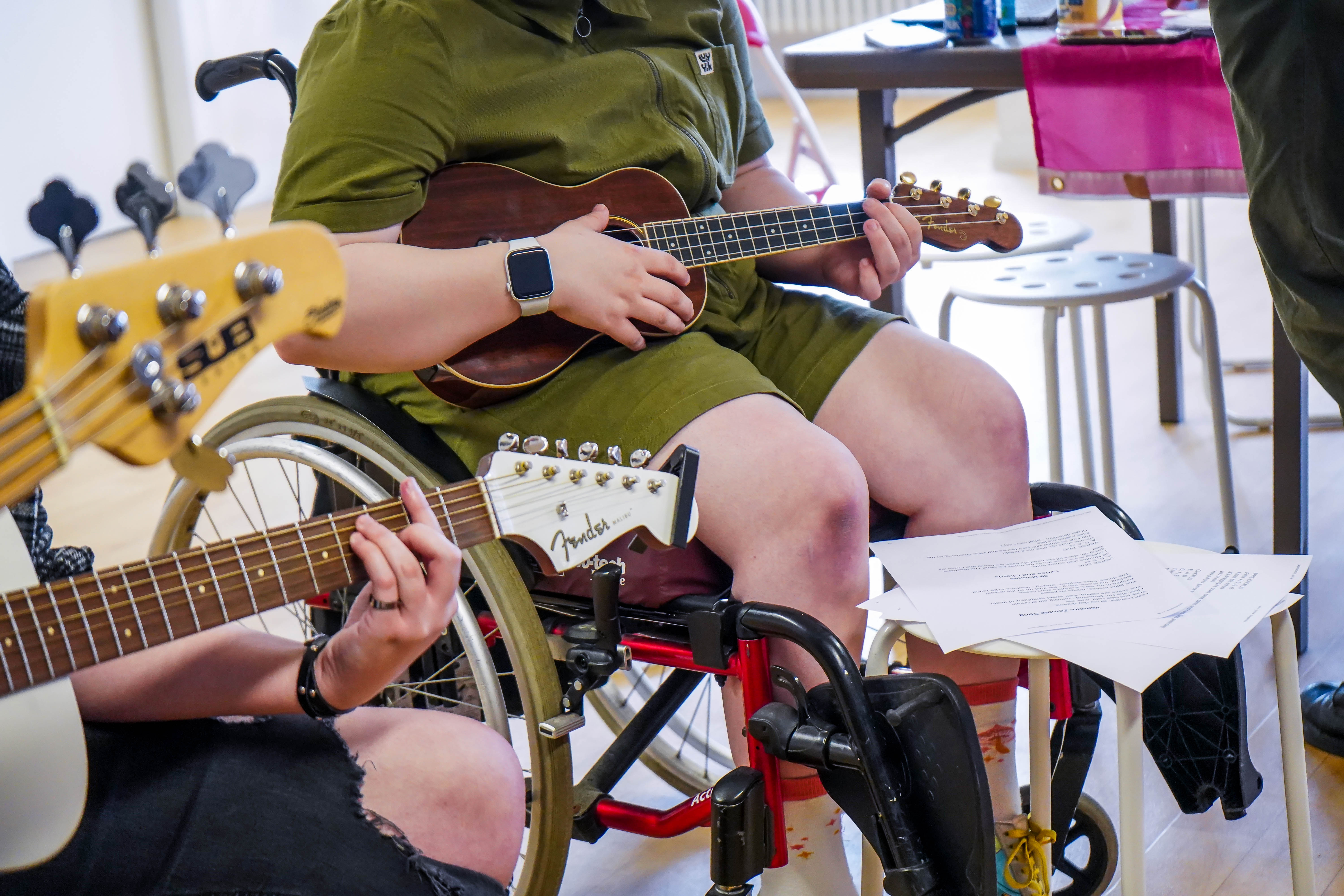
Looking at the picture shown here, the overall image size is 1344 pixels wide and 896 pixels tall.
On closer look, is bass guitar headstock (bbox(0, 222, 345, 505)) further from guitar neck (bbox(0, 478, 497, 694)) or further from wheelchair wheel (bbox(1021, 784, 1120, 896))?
wheelchair wheel (bbox(1021, 784, 1120, 896))

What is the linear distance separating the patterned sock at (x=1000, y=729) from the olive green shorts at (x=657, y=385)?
0.31 m

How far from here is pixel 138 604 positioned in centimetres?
81

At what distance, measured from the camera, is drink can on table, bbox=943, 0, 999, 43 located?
1.83 meters

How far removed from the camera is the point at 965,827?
961mm

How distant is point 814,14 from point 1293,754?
5982 millimetres

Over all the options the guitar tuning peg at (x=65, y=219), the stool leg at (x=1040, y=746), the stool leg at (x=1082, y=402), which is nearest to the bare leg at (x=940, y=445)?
the stool leg at (x=1040, y=746)

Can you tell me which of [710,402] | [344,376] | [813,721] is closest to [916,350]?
[710,402]

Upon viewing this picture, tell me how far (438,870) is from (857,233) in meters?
0.76

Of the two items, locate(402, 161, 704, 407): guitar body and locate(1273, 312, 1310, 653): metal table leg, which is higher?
locate(402, 161, 704, 407): guitar body

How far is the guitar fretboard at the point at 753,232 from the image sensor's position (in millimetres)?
1257

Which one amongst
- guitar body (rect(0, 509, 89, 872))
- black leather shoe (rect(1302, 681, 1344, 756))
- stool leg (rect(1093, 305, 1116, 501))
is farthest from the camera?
stool leg (rect(1093, 305, 1116, 501))

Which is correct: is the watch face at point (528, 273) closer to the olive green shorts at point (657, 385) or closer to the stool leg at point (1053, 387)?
the olive green shorts at point (657, 385)

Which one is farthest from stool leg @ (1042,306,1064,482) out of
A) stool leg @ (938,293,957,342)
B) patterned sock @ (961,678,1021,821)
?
patterned sock @ (961,678,1021,821)

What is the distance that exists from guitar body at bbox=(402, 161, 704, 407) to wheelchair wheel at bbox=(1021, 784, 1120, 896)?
0.63 metres
